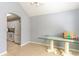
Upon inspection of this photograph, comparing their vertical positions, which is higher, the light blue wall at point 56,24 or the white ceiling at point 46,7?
the white ceiling at point 46,7

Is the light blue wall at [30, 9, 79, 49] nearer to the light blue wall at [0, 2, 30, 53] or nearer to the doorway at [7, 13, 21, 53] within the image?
the light blue wall at [0, 2, 30, 53]

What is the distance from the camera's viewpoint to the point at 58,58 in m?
1.41

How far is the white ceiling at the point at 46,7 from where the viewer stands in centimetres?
145

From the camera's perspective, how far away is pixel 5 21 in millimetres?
1807

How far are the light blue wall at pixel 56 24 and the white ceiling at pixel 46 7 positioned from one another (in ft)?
0.22

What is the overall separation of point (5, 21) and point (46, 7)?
0.92 metres

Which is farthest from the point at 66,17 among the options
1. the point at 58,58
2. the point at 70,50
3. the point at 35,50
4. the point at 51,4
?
the point at 35,50

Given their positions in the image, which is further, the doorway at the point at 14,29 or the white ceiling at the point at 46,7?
the doorway at the point at 14,29

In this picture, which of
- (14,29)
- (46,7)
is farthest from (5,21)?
(46,7)

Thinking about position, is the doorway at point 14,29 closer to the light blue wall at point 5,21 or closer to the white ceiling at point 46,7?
the light blue wall at point 5,21

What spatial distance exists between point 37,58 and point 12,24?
0.78m

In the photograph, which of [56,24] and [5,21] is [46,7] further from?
[5,21]

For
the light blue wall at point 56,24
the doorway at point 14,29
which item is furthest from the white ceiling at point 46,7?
the doorway at point 14,29

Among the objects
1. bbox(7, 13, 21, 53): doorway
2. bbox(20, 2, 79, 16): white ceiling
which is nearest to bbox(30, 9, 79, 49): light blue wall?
bbox(20, 2, 79, 16): white ceiling
